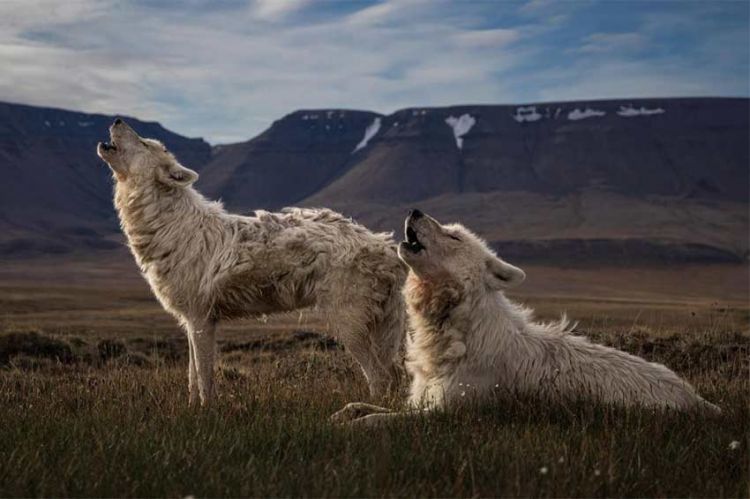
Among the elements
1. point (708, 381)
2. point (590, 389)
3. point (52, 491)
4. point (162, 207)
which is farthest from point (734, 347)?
point (52, 491)

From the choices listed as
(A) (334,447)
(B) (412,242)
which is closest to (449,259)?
(B) (412,242)

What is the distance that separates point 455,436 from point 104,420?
8.73ft

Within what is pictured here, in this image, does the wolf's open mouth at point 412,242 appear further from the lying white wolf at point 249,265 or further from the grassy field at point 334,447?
the lying white wolf at point 249,265

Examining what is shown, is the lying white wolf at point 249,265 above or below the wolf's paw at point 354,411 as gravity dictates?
above

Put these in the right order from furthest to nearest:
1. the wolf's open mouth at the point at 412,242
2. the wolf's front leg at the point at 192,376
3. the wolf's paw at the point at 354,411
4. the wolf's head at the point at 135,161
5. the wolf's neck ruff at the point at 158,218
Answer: the wolf's head at the point at 135,161 → the wolf's neck ruff at the point at 158,218 → the wolf's front leg at the point at 192,376 → the wolf's open mouth at the point at 412,242 → the wolf's paw at the point at 354,411

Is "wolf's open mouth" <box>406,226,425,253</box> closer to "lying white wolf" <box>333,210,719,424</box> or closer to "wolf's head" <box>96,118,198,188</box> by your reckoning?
"lying white wolf" <box>333,210,719,424</box>

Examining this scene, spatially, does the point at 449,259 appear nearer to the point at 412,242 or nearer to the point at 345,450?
the point at 412,242

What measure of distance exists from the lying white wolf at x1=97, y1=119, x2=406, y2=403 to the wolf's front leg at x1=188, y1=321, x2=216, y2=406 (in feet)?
0.04

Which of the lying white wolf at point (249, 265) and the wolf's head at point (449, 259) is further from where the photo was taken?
the lying white wolf at point (249, 265)

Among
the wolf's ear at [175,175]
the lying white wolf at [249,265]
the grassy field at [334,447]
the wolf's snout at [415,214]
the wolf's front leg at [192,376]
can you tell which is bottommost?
the wolf's front leg at [192,376]

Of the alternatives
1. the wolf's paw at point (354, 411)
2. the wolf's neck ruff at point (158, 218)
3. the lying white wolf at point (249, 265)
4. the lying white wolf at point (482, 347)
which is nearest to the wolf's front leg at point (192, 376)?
the lying white wolf at point (249, 265)

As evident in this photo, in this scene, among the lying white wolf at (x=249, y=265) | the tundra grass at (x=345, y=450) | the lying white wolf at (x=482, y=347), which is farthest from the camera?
the lying white wolf at (x=249, y=265)

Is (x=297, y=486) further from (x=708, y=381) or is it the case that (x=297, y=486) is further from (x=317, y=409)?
(x=708, y=381)

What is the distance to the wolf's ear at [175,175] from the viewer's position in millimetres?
9688
